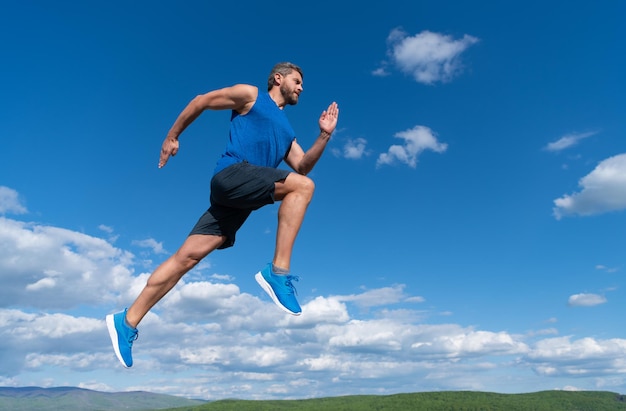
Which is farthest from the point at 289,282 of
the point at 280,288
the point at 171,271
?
the point at 171,271

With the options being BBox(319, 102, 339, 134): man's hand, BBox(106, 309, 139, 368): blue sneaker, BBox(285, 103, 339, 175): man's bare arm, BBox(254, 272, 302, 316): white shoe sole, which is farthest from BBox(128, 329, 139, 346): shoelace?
BBox(319, 102, 339, 134): man's hand

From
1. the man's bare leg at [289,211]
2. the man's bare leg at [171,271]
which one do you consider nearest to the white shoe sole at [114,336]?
the man's bare leg at [171,271]

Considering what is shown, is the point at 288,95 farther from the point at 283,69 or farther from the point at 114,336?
the point at 114,336

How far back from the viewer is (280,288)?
6340 mm

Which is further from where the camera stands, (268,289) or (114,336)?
(114,336)

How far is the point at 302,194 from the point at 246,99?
1479 mm

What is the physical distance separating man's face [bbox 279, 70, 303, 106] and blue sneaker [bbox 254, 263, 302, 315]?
229 cm

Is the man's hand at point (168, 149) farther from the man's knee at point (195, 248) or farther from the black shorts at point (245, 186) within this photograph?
the man's knee at point (195, 248)

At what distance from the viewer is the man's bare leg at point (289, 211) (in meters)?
6.42

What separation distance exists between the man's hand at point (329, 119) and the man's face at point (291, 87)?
494mm

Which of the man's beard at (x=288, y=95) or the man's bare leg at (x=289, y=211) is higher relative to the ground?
the man's beard at (x=288, y=95)

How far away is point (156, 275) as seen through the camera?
694 cm

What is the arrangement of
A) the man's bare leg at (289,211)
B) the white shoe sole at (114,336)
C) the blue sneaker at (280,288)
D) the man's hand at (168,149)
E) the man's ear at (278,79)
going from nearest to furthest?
the blue sneaker at (280,288), the man's bare leg at (289,211), the white shoe sole at (114,336), the man's hand at (168,149), the man's ear at (278,79)

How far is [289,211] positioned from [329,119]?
141cm
